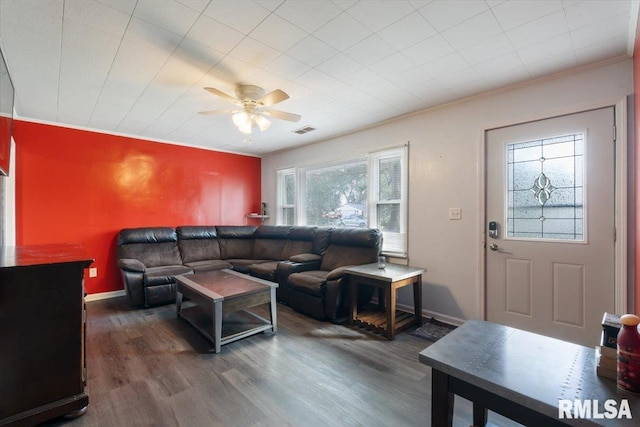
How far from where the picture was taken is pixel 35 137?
11.9 feet

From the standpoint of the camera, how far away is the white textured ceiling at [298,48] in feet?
5.61

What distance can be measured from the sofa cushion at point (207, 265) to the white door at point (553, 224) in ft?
11.6

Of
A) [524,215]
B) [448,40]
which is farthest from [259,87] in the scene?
[524,215]

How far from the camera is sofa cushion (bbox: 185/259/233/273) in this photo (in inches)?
162

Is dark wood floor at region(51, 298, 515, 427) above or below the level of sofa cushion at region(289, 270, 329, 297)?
below

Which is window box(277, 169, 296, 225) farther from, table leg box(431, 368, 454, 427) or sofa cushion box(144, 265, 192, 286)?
table leg box(431, 368, 454, 427)

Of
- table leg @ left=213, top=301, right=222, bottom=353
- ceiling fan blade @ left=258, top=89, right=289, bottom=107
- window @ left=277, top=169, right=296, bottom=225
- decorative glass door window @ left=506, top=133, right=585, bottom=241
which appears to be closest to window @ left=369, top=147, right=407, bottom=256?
decorative glass door window @ left=506, top=133, right=585, bottom=241

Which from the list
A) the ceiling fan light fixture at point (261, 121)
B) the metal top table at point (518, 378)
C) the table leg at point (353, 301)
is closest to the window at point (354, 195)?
the table leg at point (353, 301)

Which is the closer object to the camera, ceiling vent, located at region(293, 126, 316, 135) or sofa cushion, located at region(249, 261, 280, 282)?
sofa cushion, located at region(249, 261, 280, 282)

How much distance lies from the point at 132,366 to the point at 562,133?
13.4 feet

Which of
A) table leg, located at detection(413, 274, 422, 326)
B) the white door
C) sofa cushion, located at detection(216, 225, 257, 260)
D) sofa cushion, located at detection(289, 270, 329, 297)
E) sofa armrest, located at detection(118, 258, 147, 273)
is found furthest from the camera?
sofa cushion, located at detection(216, 225, 257, 260)

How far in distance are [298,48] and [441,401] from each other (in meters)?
2.29

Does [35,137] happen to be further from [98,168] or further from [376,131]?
[376,131]

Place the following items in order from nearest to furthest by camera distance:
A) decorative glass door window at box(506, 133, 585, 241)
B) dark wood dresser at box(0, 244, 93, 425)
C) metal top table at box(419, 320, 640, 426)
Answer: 1. metal top table at box(419, 320, 640, 426)
2. dark wood dresser at box(0, 244, 93, 425)
3. decorative glass door window at box(506, 133, 585, 241)
